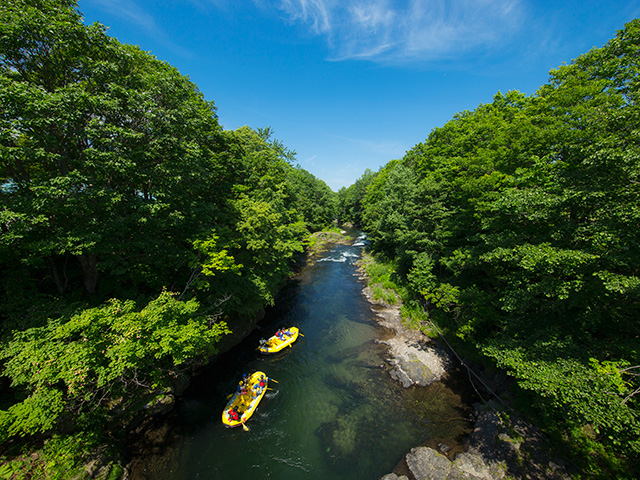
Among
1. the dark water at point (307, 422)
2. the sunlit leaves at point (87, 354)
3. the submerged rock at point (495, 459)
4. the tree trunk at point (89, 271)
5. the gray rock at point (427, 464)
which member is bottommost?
the dark water at point (307, 422)

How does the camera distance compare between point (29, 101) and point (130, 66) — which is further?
point (130, 66)

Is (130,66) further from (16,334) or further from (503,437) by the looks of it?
(503,437)

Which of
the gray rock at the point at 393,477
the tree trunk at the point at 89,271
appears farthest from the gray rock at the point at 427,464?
the tree trunk at the point at 89,271

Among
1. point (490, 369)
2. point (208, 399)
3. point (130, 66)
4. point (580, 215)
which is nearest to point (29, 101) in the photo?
point (130, 66)

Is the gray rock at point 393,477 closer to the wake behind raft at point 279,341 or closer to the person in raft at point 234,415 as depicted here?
the person in raft at point 234,415

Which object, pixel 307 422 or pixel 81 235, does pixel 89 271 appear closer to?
pixel 81 235

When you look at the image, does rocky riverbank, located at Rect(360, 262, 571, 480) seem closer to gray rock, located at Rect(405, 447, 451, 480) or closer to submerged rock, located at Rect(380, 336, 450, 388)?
gray rock, located at Rect(405, 447, 451, 480)
